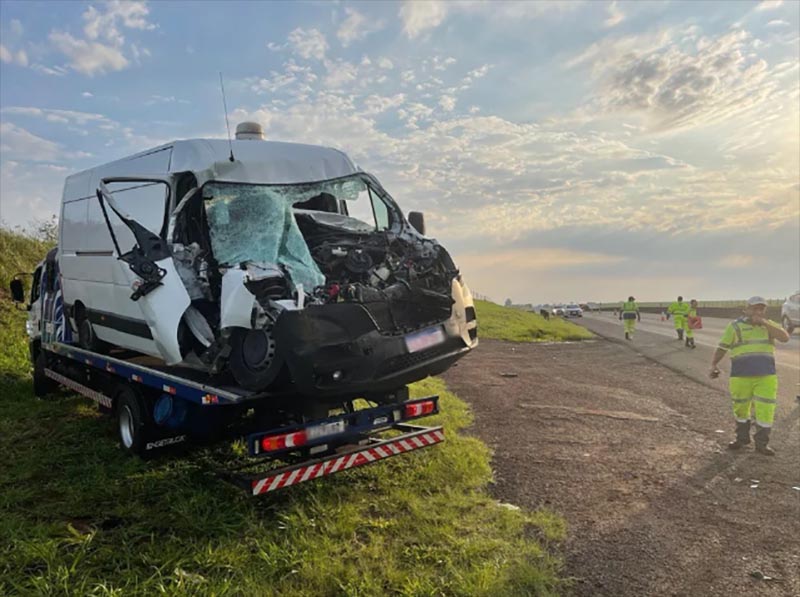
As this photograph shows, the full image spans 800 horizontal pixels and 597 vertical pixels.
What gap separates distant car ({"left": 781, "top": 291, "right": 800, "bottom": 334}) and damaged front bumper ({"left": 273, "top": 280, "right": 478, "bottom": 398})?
70.2 feet

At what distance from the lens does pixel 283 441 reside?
4.57m

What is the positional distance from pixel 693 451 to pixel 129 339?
5899mm

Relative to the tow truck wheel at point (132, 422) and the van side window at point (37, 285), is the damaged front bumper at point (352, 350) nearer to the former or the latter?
the tow truck wheel at point (132, 422)

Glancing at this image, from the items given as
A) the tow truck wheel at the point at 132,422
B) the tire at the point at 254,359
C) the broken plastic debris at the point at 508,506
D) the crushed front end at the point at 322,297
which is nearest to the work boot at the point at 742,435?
the broken plastic debris at the point at 508,506

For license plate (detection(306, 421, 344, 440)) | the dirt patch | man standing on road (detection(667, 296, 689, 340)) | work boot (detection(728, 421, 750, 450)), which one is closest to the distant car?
man standing on road (detection(667, 296, 689, 340))

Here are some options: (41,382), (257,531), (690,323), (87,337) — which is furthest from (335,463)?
(690,323)

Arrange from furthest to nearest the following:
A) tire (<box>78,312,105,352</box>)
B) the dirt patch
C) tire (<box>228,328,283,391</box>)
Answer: tire (<box>78,312,105,352</box>) < tire (<box>228,328,283,391</box>) < the dirt patch

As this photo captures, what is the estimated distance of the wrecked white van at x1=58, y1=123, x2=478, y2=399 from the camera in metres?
4.50

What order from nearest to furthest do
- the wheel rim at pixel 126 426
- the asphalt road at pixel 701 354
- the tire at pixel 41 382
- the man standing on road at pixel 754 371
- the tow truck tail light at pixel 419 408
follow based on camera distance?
the tow truck tail light at pixel 419 408, the wheel rim at pixel 126 426, the man standing on road at pixel 754 371, the tire at pixel 41 382, the asphalt road at pixel 701 354

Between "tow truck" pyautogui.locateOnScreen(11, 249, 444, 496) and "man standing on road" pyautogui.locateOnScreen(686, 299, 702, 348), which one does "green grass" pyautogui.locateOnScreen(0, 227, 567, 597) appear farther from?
"man standing on road" pyautogui.locateOnScreen(686, 299, 702, 348)

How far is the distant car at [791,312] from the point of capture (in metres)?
21.9

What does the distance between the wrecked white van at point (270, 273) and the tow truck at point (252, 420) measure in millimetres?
241

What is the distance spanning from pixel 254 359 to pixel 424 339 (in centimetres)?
134

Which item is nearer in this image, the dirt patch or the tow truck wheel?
the dirt patch
